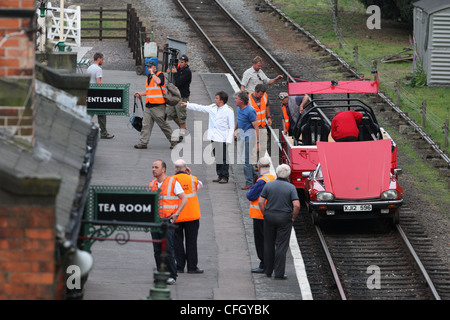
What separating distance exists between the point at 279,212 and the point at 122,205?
344 centimetres

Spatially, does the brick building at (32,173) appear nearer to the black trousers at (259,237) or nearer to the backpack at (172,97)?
the black trousers at (259,237)

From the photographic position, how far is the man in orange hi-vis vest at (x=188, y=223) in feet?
41.4

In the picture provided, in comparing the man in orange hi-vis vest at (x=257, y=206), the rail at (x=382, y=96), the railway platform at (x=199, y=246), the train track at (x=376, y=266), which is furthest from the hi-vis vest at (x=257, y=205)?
the rail at (x=382, y=96)

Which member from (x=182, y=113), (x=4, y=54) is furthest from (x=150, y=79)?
(x=4, y=54)

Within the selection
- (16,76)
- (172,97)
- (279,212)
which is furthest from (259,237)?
(16,76)

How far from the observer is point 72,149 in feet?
29.6

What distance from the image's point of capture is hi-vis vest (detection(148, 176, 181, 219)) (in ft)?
40.5

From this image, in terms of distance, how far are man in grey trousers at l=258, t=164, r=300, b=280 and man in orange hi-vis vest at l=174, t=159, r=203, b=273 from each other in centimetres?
89

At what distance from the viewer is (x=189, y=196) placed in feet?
41.7

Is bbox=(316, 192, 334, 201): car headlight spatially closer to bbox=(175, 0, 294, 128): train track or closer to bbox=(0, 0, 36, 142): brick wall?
bbox=(0, 0, 36, 142): brick wall

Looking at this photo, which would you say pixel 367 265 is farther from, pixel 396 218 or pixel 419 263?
pixel 396 218

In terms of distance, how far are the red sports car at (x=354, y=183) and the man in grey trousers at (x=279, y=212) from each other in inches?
102

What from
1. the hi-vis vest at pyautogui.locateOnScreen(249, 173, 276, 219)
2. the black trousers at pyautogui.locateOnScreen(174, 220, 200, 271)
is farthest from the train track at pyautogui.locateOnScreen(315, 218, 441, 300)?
the black trousers at pyautogui.locateOnScreen(174, 220, 200, 271)
